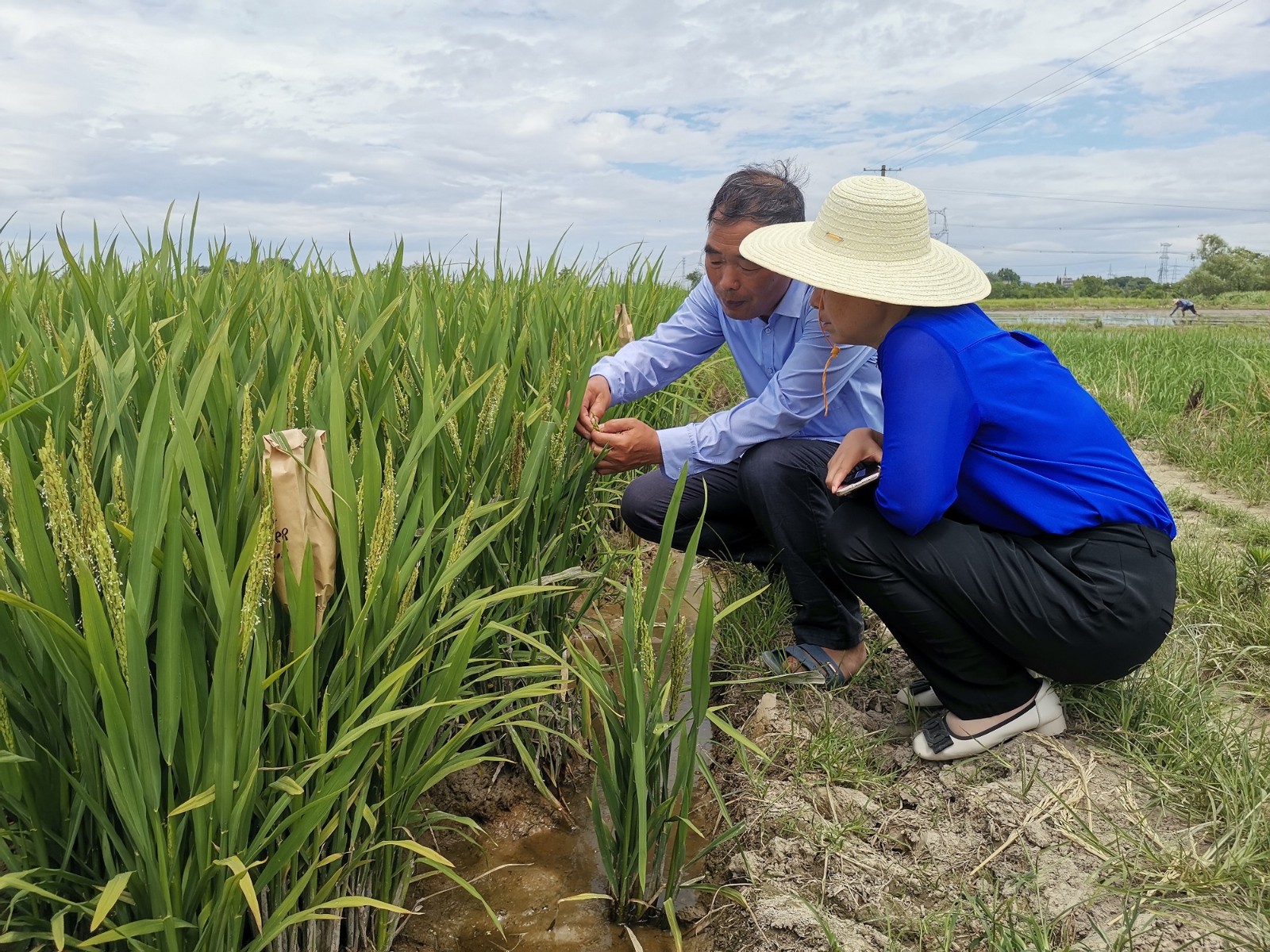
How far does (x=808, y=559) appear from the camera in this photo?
2.32 meters

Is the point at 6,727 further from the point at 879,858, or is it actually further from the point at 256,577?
the point at 879,858

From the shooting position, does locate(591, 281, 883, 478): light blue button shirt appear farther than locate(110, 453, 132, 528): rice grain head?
Yes

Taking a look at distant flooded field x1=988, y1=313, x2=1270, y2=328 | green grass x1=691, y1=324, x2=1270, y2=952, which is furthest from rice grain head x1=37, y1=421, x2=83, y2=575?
distant flooded field x1=988, y1=313, x2=1270, y2=328

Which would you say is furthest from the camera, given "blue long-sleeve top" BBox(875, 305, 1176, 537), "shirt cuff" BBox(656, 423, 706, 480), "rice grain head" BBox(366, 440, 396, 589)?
"shirt cuff" BBox(656, 423, 706, 480)

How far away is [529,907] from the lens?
153 cm

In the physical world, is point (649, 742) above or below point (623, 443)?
below

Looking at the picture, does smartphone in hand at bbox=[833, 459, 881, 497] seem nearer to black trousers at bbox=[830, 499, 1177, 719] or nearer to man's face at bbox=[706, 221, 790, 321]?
black trousers at bbox=[830, 499, 1177, 719]

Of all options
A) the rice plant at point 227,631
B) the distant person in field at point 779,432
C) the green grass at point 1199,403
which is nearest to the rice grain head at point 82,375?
the rice plant at point 227,631

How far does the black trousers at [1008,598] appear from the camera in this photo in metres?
1.73

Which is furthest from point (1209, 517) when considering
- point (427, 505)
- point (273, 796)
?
point (273, 796)

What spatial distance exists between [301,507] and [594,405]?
1274 millimetres

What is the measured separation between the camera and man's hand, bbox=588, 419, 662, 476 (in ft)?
6.66

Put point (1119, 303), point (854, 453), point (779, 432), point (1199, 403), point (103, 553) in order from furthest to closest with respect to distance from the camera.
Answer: point (1119, 303), point (1199, 403), point (779, 432), point (854, 453), point (103, 553)

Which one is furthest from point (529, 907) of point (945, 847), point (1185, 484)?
point (1185, 484)
